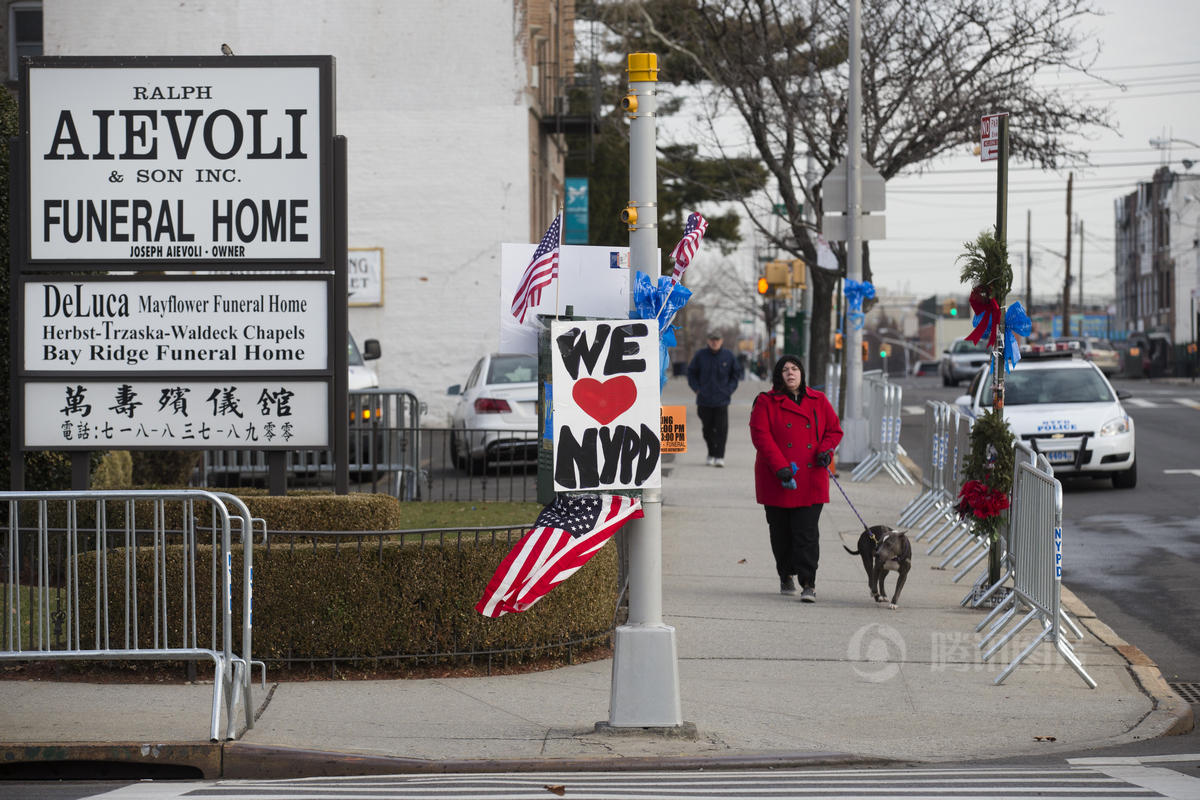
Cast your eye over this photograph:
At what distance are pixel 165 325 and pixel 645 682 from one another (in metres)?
4.24

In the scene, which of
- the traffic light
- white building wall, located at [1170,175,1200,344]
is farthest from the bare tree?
white building wall, located at [1170,175,1200,344]

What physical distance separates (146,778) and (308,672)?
1.61m

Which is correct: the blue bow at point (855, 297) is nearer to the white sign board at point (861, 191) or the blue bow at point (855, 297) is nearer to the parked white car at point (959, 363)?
the white sign board at point (861, 191)

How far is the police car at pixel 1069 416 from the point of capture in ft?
59.0

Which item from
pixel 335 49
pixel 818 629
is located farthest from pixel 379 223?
pixel 818 629

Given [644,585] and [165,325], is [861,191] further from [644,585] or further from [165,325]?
[644,585]

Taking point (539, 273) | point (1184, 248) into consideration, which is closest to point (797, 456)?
point (539, 273)

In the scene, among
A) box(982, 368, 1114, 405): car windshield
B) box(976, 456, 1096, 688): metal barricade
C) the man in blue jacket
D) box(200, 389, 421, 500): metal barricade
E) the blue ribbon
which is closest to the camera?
the blue ribbon

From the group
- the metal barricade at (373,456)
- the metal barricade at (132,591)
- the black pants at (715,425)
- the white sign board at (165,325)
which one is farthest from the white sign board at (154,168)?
the black pants at (715,425)

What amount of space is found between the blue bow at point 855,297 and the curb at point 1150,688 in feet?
35.1

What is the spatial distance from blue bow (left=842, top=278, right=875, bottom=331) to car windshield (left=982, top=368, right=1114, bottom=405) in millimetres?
2647

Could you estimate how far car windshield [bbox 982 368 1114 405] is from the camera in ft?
62.0

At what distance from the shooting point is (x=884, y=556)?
10680 mm

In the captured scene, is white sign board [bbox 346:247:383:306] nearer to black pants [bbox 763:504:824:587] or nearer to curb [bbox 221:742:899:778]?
black pants [bbox 763:504:824:587]
